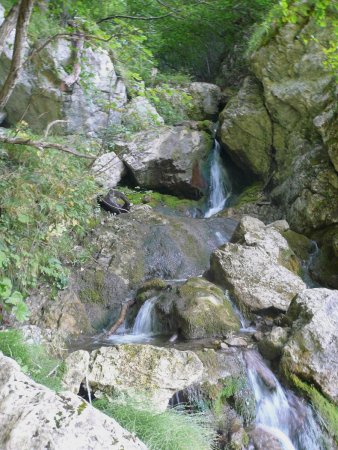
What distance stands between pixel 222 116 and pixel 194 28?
5815 mm

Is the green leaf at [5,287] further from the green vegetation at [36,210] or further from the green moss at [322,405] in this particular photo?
the green moss at [322,405]

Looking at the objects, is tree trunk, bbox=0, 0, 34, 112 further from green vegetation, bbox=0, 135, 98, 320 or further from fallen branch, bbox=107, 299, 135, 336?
fallen branch, bbox=107, 299, 135, 336

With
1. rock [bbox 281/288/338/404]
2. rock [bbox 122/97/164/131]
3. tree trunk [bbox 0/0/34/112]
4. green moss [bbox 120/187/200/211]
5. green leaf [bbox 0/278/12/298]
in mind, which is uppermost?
tree trunk [bbox 0/0/34/112]

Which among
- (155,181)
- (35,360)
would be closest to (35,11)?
(35,360)

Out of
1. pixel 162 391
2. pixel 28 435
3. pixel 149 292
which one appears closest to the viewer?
pixel 28 435

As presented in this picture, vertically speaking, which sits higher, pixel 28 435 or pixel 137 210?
pixel 28 435

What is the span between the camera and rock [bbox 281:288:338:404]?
196 inches

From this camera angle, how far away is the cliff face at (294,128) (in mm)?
9469

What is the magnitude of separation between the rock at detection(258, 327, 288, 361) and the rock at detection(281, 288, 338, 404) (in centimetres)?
17

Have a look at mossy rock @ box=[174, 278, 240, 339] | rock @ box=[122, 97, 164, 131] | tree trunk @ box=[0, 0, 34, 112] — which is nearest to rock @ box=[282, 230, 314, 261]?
mossy rock @ box=[174, 278, 240, 339]

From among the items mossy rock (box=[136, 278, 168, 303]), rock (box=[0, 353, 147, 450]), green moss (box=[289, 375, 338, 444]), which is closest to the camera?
rock (box=[0, 353, 147, 450])

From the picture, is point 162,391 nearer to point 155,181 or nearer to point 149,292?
point 149,292

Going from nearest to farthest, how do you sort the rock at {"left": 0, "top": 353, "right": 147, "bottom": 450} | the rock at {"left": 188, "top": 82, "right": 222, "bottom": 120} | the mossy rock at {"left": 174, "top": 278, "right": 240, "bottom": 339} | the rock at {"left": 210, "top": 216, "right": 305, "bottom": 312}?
the rock at {"left": 0, "top": 353, "right": 147, "bottom": 450} < the mossy rock at {"left": 174, "top": 278, "right": 240, "bottom": 339} < the rock at {"left": 210, "top": 216, "right": 305, "bottom": 312} < the rock at {"left": 188, "top": 82, "right": 222, "bottom": 120}

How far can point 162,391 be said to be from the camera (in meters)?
4.34
